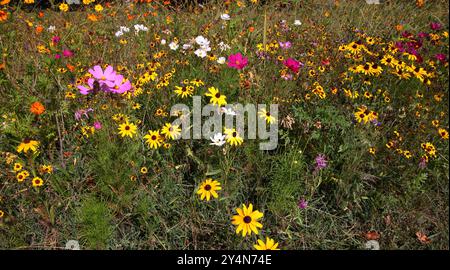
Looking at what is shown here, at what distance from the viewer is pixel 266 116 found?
1944 mm

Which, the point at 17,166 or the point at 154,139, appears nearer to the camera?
the point at 17,166

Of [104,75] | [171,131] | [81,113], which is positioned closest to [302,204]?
[171,131]

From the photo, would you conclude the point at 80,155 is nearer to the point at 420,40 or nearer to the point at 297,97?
the point at 297,97

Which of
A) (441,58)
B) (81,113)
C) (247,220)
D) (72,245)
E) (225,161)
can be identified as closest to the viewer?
(247,220)

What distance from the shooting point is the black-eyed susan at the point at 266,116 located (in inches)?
74.8

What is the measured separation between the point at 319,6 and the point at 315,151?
106 inches

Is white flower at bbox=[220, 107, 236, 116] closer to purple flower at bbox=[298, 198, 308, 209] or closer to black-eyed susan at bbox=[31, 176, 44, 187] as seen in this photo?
purple flower at bbox=[298, 198, 308, 209]

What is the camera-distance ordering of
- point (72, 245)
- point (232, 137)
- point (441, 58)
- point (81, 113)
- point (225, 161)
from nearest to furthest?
point (72, 245), point (232, 137), point (225, 161), point (81, 113), point (441, 58)

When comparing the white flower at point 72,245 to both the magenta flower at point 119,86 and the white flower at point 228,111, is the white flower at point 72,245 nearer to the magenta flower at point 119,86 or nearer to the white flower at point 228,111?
the magenta flower at point 119,86

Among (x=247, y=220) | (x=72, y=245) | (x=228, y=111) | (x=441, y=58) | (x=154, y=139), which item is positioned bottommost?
(x=72, y=245)

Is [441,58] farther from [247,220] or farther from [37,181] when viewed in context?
[37,181]

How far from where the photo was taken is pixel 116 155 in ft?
5.89
